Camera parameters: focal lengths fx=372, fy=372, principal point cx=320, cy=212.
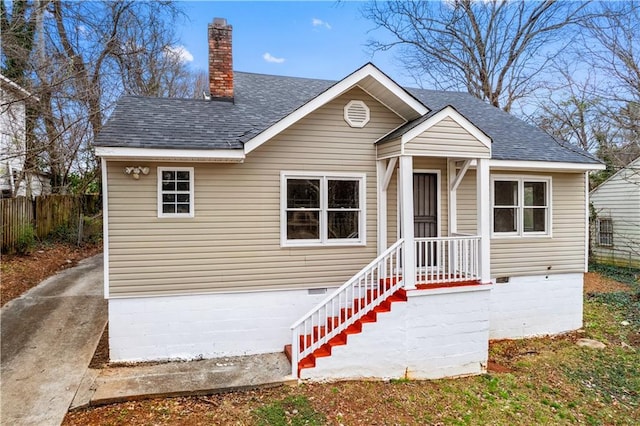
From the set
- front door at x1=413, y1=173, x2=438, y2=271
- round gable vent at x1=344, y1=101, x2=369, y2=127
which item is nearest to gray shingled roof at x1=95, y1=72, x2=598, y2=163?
round gable vent at x1=344, y1=101, x2=369, y2=127

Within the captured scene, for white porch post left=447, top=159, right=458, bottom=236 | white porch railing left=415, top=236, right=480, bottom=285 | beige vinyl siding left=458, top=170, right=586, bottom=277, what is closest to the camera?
white porch railing left=415, top=236, right=480, bottom=285

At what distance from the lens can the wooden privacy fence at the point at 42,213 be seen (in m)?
10.9

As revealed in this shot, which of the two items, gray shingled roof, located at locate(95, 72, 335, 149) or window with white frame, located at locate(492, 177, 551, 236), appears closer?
gray shingled roof, located at locate(95, 72, 335, 149)

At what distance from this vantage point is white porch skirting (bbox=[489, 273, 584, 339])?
27.8ft

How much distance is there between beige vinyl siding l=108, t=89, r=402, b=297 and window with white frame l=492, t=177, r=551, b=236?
3125 mm

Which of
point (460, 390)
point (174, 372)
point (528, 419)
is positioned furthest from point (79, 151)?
point (528, 419)

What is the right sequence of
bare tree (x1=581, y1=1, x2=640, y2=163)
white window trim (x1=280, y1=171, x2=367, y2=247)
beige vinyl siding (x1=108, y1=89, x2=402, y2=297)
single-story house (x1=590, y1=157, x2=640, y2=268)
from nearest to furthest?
beige vinyl siding (x1=108, y1=89, x2=402, y2=297) < white window trim (x1=280, y1=171, x2=367, y2=247) < bare tree (x1=581, y1=1, x2=640, y2=163) < single-story house (x1=590, y1=157, x2=640, y2=268)

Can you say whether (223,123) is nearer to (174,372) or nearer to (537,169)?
(174,372)

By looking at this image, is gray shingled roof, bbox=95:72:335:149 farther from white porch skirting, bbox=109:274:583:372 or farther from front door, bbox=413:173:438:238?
front door, bbox=413:173:438:238

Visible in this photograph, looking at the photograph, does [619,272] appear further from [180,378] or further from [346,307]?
[180,378]

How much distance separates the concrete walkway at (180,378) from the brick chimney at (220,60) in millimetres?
5782

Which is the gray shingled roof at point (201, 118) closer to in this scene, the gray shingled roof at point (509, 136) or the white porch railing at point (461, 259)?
the gray shingled roof at point (509, 136)

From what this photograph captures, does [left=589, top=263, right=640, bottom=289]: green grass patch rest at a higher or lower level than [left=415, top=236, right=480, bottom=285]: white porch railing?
lower

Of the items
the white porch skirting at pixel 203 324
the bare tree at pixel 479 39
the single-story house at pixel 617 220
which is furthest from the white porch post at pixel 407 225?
the bare tree at pixel 479 39
